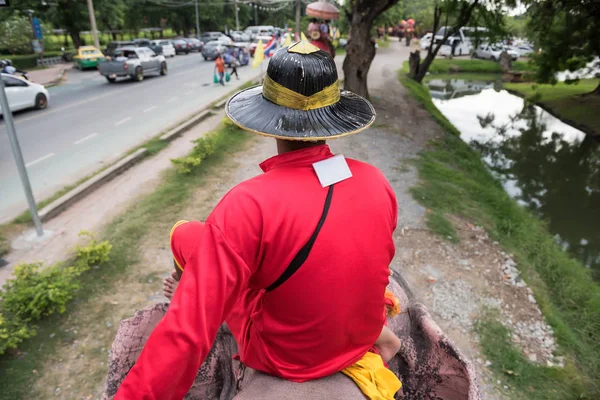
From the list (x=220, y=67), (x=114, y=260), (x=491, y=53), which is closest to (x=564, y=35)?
(x=220, y=67)

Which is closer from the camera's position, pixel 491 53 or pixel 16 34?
pixel 16 34

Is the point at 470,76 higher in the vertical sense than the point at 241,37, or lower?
lower

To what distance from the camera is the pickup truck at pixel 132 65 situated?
1719 cm

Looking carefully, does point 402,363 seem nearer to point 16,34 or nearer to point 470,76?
point 16,34

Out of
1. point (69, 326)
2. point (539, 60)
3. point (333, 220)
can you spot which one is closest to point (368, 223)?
point (333, 220)

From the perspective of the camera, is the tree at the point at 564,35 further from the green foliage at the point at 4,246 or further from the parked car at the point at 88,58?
the parked car at the point at 88,58

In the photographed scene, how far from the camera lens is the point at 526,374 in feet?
11.5

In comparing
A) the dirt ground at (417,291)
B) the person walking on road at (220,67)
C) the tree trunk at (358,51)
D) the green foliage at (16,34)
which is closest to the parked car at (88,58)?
the green foliage at (16,34)

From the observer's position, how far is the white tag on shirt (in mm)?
1395

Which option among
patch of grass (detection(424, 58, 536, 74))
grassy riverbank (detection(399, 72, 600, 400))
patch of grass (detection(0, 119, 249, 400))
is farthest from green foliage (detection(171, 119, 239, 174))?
patch of grass (detection(424, 58, 536, 74))

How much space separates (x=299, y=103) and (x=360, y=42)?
11395mm

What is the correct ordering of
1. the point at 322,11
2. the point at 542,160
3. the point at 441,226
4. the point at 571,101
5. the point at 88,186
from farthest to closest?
the point at 571,101
the point at 322,11
the point at 542,160
the point at 88,186
the point at 441,226

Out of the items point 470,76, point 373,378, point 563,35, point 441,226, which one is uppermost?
point 563,35

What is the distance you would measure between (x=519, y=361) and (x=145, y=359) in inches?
138
